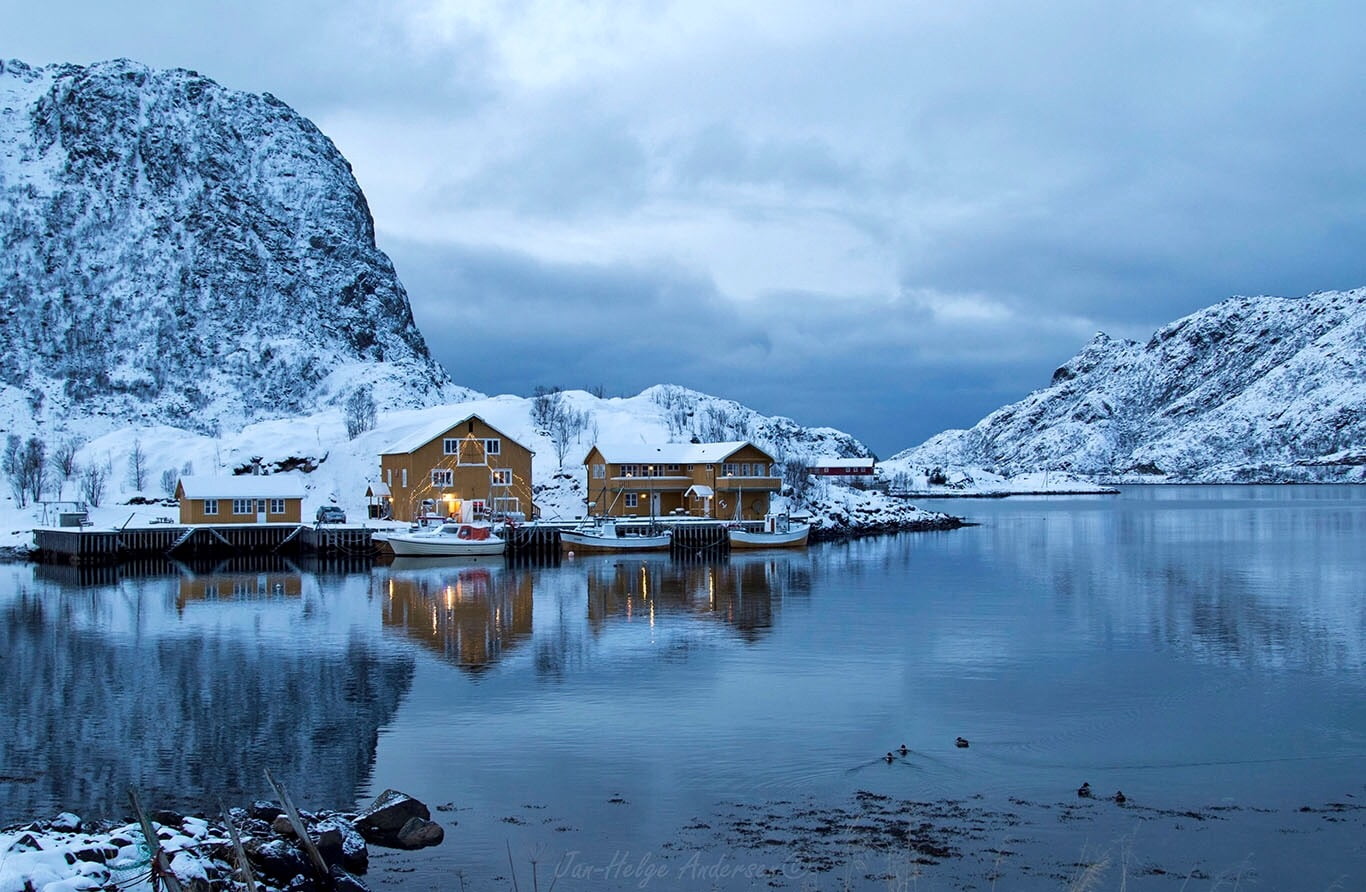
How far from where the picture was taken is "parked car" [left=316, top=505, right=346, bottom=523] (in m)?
71.8

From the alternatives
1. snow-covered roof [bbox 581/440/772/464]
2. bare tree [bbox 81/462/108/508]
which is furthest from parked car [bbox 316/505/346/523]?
bare tree [bbox 81/462/108/508]

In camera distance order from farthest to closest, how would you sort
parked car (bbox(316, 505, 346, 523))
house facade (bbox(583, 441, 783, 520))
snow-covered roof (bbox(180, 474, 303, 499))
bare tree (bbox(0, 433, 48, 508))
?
bare tree (bbox(0, 433, 48, 508))
house facade (bbox(583, 441, 783, 520))
parked car (bbox(316, 505, 346, 523))
snow-covered roof (bbox(180, 474, 303, 499))

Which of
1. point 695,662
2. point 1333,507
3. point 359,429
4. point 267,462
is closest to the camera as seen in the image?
point 695,662

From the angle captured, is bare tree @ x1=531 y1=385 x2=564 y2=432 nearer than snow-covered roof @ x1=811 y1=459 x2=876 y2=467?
Yes

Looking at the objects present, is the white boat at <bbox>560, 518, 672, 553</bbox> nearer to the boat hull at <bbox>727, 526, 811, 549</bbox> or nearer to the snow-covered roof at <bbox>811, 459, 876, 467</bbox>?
the boat hull at <bbox>727, 526, 811, 549</bbox>

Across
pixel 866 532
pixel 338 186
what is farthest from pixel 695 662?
pixel 338 186

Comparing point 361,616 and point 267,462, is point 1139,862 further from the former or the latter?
point 267,462

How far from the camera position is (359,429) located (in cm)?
9719

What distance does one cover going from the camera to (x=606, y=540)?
67.9m

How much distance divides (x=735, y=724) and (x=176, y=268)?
510 feet

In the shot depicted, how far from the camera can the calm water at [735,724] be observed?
14867 mm

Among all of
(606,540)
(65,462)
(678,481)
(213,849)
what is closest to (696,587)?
(606,540)

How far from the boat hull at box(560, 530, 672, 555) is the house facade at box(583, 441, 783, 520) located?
868 centimetres

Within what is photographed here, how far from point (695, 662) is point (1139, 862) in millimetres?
15910
